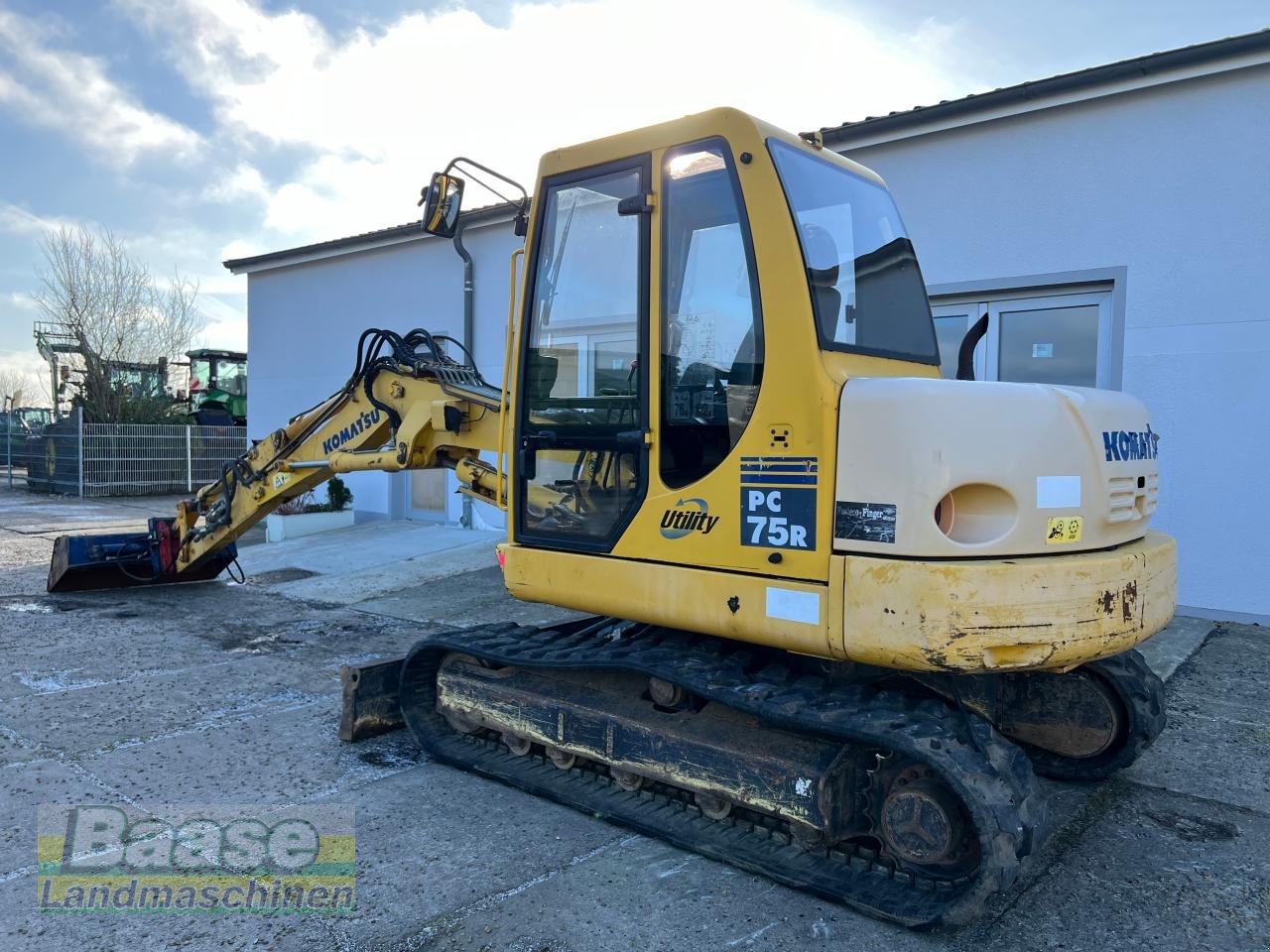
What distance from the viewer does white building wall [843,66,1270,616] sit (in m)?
6.77

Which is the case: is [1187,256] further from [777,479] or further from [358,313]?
[358,313]

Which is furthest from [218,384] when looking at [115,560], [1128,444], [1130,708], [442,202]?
[1128,444]

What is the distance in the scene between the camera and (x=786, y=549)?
3.23 meters

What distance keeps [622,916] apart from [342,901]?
96 centimetres

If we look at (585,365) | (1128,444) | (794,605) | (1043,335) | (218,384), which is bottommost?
(794,605)

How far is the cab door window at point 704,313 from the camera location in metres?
3.42

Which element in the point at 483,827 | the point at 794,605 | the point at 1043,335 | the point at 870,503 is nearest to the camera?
the point at 870,503

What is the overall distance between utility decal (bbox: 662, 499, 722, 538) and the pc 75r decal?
0.50 ft

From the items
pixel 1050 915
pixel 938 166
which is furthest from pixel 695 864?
pixel 938 166

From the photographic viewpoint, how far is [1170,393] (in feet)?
23.3

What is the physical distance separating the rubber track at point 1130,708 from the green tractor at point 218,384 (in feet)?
79.6

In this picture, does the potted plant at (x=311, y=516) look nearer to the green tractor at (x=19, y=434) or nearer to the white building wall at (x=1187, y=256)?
the white building wall at (x=1187, y=256)

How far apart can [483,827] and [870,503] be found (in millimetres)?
2051

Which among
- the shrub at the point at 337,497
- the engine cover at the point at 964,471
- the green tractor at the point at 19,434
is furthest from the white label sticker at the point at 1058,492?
the green tractor at the point at 19,434
